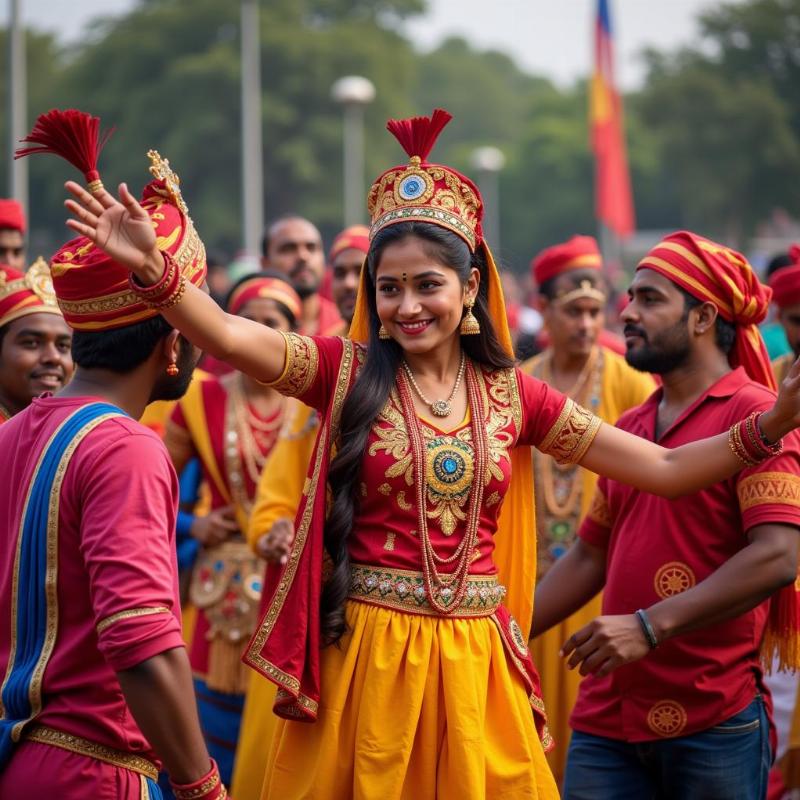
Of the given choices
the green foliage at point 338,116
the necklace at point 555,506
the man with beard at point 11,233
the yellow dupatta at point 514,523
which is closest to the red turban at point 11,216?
the man with beard at point 11,233

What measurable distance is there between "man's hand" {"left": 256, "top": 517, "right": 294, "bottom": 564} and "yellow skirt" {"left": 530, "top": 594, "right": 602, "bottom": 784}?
4.77ft

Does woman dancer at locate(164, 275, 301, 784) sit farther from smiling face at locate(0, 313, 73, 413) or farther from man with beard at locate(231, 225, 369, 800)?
smiling face at locate(0, 313, 73, 413)

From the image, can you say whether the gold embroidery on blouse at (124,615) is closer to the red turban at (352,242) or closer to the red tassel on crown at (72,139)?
the red tassel on crown at (72,139)

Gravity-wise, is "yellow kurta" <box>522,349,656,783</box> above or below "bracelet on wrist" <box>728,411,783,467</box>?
below

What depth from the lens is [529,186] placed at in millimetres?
80500

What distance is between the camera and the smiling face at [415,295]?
391 cm

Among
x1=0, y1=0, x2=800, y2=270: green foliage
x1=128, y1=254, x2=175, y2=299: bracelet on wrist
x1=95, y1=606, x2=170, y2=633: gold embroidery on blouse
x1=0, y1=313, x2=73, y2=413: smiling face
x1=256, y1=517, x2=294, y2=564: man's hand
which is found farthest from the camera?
x1=0, y1=0, x2=800, y2=270: green foliage

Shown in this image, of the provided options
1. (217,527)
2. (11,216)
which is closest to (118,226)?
(217,527)

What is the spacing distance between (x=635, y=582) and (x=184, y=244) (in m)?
1.97

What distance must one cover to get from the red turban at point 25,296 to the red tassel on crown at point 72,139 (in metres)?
1.82

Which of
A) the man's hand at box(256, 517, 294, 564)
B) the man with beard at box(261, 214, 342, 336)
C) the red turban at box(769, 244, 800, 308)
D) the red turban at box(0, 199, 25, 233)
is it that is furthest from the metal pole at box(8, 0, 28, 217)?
the red turban at box(769, 244, 800, 308)

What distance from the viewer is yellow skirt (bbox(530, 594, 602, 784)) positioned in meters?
6.22

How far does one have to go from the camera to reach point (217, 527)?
658 cm

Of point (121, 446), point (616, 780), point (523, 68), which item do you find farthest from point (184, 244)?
point (523, 68)
